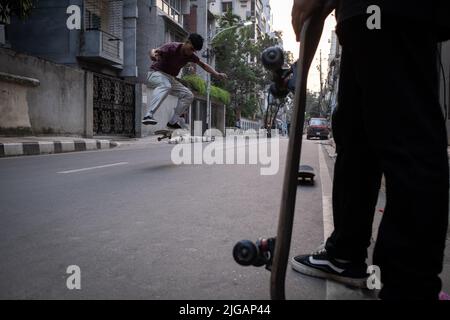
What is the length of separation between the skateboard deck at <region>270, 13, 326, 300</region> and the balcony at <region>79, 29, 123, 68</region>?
17.6 m

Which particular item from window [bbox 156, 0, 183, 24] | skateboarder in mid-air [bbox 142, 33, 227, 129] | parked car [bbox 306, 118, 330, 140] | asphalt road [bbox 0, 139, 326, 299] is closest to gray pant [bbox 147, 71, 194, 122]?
skateboarder in mid-air [bbox 142, 33, 227, 129]

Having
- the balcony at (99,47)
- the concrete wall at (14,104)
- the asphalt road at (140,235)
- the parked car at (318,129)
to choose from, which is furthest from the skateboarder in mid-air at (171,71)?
the parked car at (318,129)

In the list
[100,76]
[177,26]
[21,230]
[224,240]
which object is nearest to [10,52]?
[100,76]

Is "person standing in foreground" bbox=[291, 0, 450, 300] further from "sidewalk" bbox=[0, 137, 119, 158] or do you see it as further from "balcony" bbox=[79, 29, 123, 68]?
"balcony" bbox=[79, 29, 123, 68]

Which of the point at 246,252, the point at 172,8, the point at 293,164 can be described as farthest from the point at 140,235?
the point at 172,8

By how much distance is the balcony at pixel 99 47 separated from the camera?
17.6 metres

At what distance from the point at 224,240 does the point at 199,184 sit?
87.0 inches

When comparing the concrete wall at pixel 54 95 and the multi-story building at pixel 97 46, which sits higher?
the multi-story building at pixel 97 46

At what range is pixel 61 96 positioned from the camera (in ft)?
43.1

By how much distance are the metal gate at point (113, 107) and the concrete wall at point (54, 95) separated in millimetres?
1566

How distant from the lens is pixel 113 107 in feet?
56.2

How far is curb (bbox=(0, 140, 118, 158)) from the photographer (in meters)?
8.18

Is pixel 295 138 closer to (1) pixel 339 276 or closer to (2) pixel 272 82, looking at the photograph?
(2) pixel 272 82

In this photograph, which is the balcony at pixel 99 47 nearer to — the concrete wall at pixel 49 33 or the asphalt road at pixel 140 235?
the concrete wall at pixel 49 33
